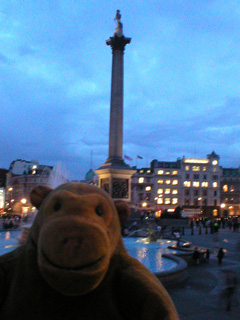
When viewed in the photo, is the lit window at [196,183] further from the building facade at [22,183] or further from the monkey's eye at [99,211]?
the monkey's eye at [99,211]

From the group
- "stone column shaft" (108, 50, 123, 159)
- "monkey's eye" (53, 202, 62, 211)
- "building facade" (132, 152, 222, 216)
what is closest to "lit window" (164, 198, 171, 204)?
"building facade" (132, 152, 222, 216)

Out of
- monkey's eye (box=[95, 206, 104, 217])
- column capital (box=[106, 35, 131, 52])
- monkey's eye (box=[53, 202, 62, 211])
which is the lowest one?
monkey's eye (box=[95, 206, 104, 217])

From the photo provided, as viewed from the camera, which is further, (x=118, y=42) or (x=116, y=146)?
(x=118, y=42)

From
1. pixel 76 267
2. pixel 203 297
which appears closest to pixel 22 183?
pixel 203 297

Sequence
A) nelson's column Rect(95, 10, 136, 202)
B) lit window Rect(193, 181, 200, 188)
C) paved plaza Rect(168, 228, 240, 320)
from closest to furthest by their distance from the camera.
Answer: paved plaza Rect(168, 228, 240, 320) < nelson's column Rect(95, 10, 136, 202) < lit window Rect(193, 181, 200, 188)

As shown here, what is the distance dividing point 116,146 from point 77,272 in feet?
102

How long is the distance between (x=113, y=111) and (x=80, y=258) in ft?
Answer: 104

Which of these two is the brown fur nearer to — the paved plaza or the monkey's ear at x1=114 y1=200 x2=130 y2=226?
the monkey's ear at x1=114 y1=200 x2=130 y2=226

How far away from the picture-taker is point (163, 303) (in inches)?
100

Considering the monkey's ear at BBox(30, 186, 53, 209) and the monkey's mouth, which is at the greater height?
the monkey's ear at BBox(30, 186, 53, 209)

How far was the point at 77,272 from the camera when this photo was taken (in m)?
2.27

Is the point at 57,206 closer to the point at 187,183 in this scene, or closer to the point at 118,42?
the point at 118,42

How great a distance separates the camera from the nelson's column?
100.0 feet

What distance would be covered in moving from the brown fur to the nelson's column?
26.6 meters
